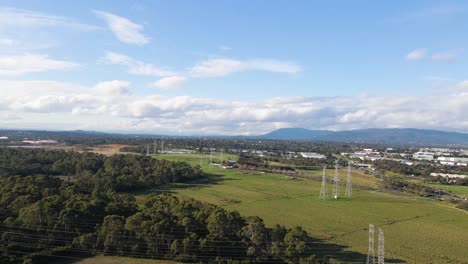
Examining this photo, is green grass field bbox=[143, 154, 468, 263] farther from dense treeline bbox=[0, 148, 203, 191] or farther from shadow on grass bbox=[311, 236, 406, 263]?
dense treeline bbox=[0, 148, 203, 191]

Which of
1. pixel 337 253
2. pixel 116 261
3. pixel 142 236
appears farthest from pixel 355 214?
pixel 116 261

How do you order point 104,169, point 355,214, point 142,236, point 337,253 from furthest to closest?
point 104,169
point 355,214
point 337,253
point 142,236

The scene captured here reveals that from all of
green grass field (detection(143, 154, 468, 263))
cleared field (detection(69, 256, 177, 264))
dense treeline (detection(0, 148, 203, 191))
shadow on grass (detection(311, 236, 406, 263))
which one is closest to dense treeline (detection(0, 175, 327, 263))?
cleared field (detection(69, 256, 177, 264))

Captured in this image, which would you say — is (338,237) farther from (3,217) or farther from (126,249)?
(3,217)

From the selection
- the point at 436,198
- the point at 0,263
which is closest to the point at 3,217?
the point at 0,263

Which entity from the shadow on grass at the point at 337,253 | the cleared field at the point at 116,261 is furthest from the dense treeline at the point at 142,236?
the shadow on grass at the point at 337,253

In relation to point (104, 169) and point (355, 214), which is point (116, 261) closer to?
point (355, 214)
